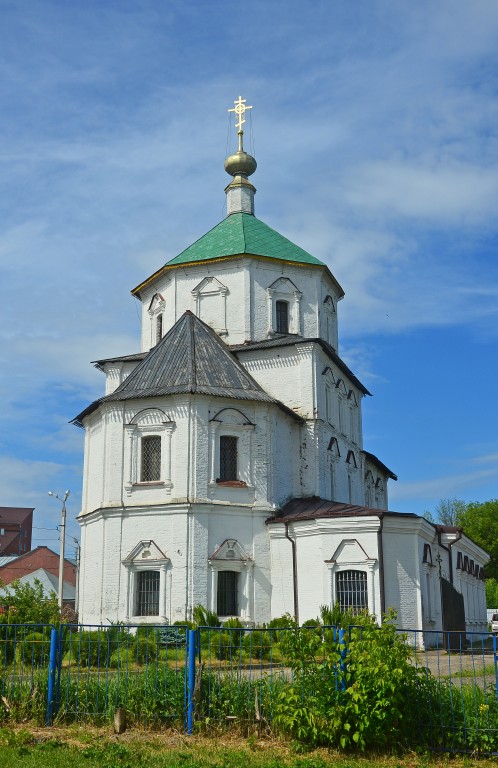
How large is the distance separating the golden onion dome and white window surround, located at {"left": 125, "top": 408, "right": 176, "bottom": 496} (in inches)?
525

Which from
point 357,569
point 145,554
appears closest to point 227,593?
point 145,554

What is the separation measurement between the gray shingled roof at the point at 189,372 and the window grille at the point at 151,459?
132 cm

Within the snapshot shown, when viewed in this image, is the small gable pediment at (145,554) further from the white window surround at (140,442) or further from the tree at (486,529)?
the tree at (486,529)

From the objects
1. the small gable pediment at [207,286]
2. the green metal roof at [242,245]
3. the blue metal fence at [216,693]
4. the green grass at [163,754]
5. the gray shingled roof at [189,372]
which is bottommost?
the green grass at [163,754]

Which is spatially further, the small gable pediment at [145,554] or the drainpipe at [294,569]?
the drainpipe at [294,569]

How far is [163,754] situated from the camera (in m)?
8.59

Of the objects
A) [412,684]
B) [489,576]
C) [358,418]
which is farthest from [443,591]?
[489,576]

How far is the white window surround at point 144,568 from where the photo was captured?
21469 millimetres

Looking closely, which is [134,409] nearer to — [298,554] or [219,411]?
[219,411]

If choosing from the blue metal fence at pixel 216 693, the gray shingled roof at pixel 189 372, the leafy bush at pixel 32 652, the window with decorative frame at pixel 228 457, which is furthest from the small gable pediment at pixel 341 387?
the blue metal fence at pixel 216 693

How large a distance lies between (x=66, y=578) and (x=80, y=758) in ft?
176

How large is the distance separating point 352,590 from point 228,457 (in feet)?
16.6

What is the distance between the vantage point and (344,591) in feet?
Result: 70.9

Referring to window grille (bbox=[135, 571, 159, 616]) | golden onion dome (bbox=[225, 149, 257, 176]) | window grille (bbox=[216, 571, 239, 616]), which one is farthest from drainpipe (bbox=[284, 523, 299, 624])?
golden onion dome (bbox=[225, 149, 257, 176])
